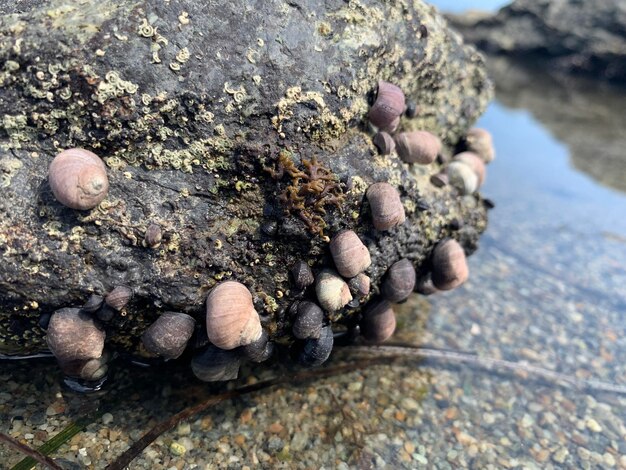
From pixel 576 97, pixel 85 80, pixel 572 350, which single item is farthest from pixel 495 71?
pixel 85 80

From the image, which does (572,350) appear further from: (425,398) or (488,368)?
(425,398)

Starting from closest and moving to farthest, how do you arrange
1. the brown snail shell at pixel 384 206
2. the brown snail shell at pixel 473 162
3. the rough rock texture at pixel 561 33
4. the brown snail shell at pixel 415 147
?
the brown snail shell at pixel 384 206 → the brown snail shell at pixel 415 147 → the brown snail shell at pixel 473 162 → the rough rock texture at pixel 561 33

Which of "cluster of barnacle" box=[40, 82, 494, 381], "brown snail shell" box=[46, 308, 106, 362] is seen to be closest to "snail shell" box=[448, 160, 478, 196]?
"cluster of barnacle" box=[40, 82, 494, 381]

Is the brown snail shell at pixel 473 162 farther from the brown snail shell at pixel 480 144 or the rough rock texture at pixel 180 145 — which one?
the rough rock texture at pixel 180 145

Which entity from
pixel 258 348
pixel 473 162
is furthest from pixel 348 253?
pixel 473 162

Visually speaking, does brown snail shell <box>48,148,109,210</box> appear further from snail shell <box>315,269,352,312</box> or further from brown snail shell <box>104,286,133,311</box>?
snail shell <box>315,269,352,312</box>

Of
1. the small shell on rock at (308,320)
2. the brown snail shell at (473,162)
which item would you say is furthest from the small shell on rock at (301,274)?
the brown snail shell at (473,162)

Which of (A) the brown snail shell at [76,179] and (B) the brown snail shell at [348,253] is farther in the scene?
(B) the brown snail shell at [348,253]
